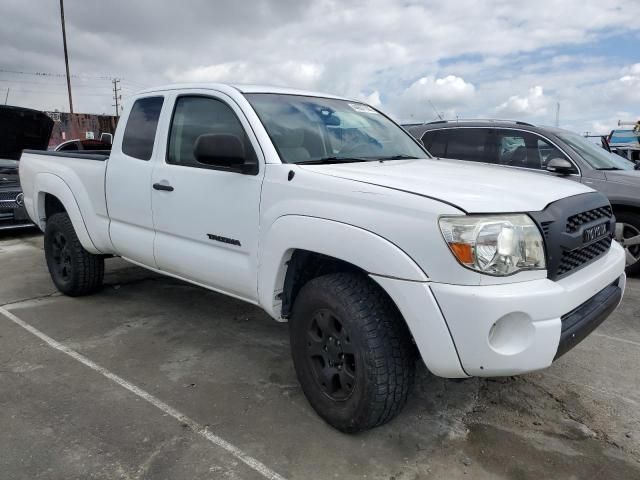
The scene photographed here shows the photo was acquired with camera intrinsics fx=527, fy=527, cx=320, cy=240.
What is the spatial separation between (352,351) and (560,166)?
391 cm

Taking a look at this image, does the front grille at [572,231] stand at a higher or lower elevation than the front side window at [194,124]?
lower

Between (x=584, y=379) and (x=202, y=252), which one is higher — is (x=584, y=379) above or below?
below

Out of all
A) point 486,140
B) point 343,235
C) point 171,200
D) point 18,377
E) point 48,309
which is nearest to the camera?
point 343,235

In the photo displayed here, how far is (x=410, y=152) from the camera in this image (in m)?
3.75

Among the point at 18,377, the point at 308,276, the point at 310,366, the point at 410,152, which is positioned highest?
Answer: the point at 410,152

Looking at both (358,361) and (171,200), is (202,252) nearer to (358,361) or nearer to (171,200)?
(171,200)

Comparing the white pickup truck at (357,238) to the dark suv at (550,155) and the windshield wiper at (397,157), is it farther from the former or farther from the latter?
the dark suv at (550,155)

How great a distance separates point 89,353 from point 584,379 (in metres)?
3.34

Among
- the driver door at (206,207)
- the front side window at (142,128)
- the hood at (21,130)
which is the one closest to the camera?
the driver door at (206,207)

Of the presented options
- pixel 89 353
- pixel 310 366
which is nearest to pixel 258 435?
pixel 310 366

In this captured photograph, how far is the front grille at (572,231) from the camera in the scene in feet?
7.64

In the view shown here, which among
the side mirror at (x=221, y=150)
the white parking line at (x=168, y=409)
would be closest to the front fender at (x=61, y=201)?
the white parking line at (x=168, y=409)

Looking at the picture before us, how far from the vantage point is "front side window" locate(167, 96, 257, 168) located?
3340 mm

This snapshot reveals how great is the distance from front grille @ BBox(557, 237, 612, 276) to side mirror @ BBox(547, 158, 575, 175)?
2.64 m
